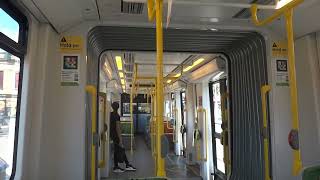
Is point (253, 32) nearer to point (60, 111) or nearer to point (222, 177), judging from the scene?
point (60, 111)

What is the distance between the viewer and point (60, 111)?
2.62 m

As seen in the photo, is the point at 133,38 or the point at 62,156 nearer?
the point at 62,156

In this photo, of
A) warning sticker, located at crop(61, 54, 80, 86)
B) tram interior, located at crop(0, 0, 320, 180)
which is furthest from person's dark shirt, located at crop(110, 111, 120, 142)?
warning sticker, located at crop(61, 54, 80, 86)

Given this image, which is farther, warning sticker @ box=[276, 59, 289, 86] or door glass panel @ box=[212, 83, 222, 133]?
door glass panel @ box=[212, 83, 222, 133]

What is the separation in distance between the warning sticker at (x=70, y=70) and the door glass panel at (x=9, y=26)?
517 mm

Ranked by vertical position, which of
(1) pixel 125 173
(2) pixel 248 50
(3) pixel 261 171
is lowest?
(1) pixel 125 173

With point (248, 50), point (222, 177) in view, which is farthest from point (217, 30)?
point (222, 177)

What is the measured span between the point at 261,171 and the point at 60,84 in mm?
2353

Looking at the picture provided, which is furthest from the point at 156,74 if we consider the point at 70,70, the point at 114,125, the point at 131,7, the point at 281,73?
the point at 114,125

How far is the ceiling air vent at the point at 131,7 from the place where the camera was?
7.79 ft

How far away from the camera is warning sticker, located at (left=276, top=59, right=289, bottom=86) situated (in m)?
2.88

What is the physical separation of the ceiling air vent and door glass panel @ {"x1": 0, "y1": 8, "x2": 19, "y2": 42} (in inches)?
35.5

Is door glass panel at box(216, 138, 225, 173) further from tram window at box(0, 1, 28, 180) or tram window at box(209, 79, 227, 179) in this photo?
tram window at box(0, 1, 28, 180)

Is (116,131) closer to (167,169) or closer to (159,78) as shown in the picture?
(167,169)
